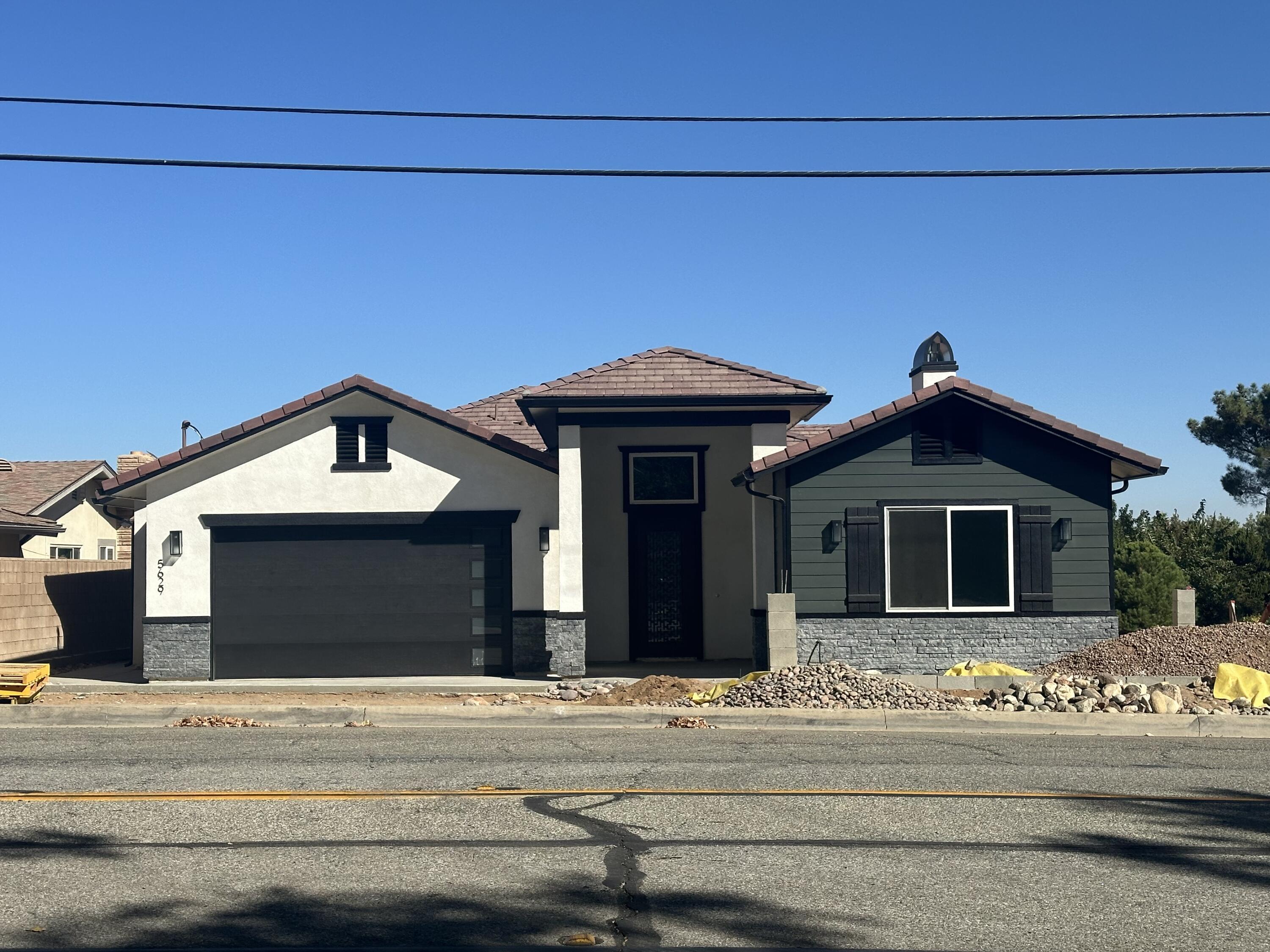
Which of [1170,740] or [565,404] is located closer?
[1170,740]

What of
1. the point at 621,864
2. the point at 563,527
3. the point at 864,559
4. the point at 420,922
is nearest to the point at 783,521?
the point at 864,559

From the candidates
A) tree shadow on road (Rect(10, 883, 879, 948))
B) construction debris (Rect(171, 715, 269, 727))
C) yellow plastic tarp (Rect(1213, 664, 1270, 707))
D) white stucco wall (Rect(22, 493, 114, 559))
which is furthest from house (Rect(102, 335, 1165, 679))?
tree shadow on road (Rect(10, 883, 879, 948))

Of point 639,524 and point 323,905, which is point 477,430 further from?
point 323,905

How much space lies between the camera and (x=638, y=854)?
715 cm

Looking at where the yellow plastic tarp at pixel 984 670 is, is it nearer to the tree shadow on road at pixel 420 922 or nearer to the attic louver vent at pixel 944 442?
the attic louver vent at pixel 944 442

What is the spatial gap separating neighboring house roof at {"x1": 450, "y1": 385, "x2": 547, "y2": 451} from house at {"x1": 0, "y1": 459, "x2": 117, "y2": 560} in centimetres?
970

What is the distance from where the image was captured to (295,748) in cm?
1136

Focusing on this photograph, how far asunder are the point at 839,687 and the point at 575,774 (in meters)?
5.71

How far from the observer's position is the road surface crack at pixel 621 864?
18.5ft

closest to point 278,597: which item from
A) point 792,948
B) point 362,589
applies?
point 362,589

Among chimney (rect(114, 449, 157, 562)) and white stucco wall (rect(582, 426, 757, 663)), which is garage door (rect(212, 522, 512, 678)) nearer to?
white stucco wall (rect(582, 426, 757, 663))

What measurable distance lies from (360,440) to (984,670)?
10.3 meters

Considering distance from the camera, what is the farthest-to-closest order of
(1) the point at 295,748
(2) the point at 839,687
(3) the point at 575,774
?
(2) the point at 839,687, (1) the point at 295,748, (3) the point at 575,774

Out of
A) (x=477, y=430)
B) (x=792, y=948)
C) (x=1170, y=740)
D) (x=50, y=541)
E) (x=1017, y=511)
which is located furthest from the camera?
(x=50, y=541)
